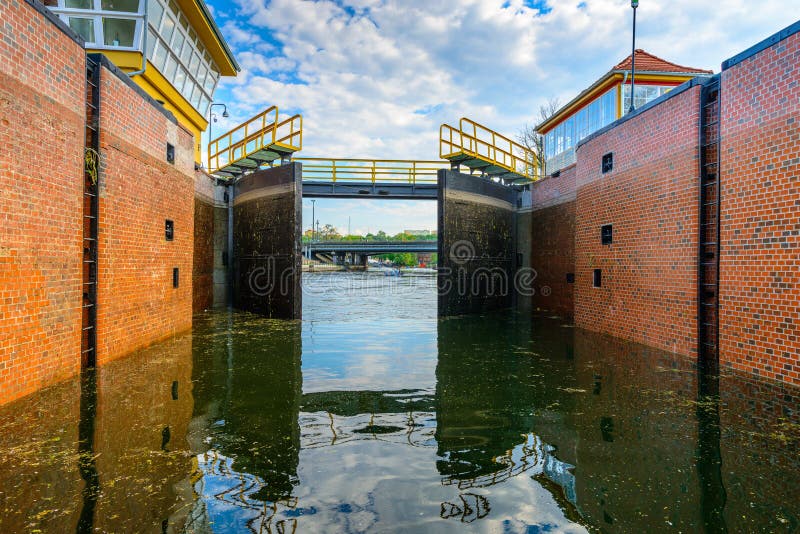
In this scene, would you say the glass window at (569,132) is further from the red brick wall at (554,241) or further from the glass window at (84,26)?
the glass window at (84,26)

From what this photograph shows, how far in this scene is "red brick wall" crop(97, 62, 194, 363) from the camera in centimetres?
784

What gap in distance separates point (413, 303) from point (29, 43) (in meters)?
16.1

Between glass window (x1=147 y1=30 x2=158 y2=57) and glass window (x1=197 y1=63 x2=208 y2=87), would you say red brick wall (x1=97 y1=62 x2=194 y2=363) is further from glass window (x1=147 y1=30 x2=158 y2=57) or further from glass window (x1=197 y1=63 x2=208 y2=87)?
glass window (x1=197 y1=63 x2=208 y2=87)

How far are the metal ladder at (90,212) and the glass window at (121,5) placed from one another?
17.4ft

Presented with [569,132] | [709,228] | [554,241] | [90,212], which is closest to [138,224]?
[90,212]

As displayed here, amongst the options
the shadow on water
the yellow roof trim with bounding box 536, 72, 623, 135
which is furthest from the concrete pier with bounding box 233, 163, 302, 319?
the yellow roof trim with bounding box 536, 72, 623, 135

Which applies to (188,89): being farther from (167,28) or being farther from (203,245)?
(203,245)

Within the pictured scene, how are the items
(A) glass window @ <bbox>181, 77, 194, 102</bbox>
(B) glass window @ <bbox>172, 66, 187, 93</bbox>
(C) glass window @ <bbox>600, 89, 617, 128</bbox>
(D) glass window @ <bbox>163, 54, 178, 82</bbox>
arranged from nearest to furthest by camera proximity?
(D) glass window @ <bbox>163, 54, 178, 82</bbox>, (B) glass window @ <bbox>172, 66, 187, 93</bbox>, (A) glass window @ <bbox>181, 77, 194, 102</bbox>, (C) glass window @ <bbox>600, 89, 617, 128</bbox>

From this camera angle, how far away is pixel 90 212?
7527mm

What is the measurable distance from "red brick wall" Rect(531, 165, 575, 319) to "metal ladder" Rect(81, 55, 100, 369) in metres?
12.1

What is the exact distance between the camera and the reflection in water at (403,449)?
3.23 metres

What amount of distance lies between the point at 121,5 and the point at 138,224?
6.68m

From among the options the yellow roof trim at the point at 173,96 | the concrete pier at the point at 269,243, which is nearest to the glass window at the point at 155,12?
the yellow roof trim at the point at 173,96

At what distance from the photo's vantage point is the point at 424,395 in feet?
20.7
